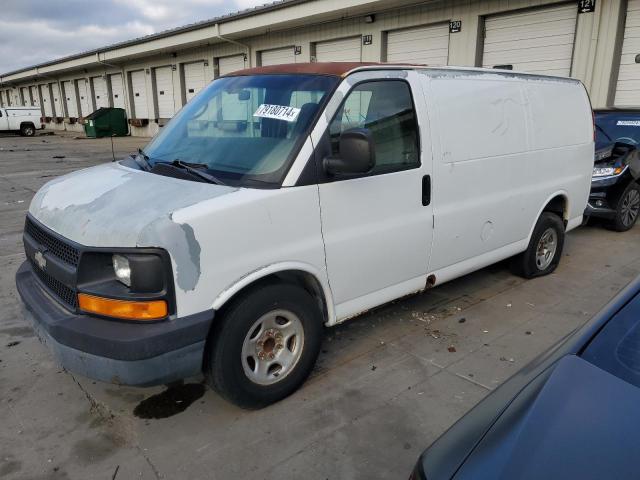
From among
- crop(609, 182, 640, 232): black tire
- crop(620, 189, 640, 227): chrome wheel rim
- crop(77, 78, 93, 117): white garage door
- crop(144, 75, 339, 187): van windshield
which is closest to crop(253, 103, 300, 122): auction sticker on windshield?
crop(144, 75, 339, 187): van windshield

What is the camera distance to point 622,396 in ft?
4.91

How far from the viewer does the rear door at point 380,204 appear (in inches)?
126

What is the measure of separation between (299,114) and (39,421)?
8.12ft

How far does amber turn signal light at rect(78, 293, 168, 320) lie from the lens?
2.52 metres

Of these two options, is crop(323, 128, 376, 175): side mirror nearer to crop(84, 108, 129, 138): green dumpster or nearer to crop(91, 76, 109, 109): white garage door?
crop(84, 108, 129, 138): green dumpster

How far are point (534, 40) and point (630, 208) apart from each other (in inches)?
215

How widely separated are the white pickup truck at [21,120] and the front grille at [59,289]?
33996mm

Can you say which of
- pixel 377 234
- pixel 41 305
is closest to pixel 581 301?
pixel 377 234

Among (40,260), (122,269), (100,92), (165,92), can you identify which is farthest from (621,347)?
(100,92)

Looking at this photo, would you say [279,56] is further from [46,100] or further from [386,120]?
[46,100]

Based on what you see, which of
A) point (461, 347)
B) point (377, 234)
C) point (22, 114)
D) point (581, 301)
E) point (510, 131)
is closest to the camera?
point (377, 234)

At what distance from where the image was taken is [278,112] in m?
3.23

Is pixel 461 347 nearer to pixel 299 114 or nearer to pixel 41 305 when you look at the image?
Result: pixel 299 114

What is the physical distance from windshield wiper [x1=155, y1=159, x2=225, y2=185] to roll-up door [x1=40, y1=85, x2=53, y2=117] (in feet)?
162
